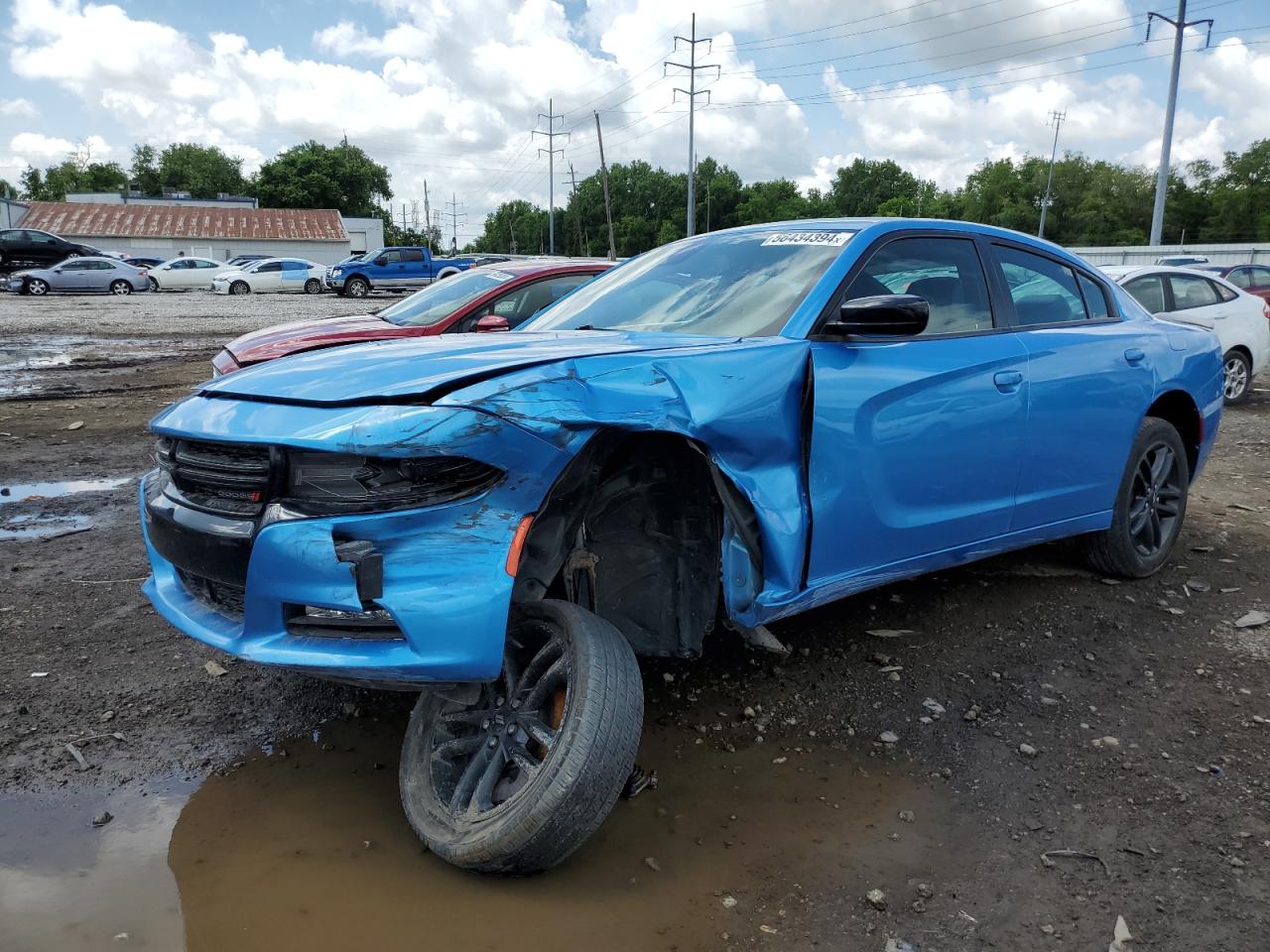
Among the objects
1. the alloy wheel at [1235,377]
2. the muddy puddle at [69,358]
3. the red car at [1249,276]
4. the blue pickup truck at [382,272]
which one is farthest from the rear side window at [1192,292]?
the blue pickup truck at [382,272]

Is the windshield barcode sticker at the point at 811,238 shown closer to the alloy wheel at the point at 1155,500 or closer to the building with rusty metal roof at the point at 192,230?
the alloy wheel at the point at 1155,500

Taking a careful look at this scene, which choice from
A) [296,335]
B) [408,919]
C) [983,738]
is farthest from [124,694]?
[296,335]

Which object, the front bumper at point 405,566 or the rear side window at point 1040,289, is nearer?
the front bumper at point 405,566

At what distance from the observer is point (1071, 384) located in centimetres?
398

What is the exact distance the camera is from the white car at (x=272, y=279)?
3338cm

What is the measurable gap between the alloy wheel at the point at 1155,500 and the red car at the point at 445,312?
12.7ft

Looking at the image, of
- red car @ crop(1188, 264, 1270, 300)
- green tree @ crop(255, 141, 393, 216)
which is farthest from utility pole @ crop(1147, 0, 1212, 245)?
green tree @ crop(255, 141, 393, 216)

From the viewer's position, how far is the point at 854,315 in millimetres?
3055

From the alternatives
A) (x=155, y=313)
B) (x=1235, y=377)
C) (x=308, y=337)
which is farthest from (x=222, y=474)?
(x=155, y=313)

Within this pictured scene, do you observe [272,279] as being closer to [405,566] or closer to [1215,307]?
[1215,307]

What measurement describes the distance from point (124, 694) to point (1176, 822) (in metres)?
3.42

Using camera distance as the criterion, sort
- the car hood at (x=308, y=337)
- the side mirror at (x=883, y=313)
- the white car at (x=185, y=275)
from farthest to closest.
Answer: the white car at (x=185, y=275) < the car hood at (x=308, y=337) < the side mirror at (x=883, y=313)

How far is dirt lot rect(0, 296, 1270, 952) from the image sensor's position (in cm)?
235

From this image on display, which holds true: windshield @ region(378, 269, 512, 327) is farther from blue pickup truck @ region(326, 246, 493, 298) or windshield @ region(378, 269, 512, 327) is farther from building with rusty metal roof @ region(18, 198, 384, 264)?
building with rusty metal roof @ region(18, 198, 384, 264)
